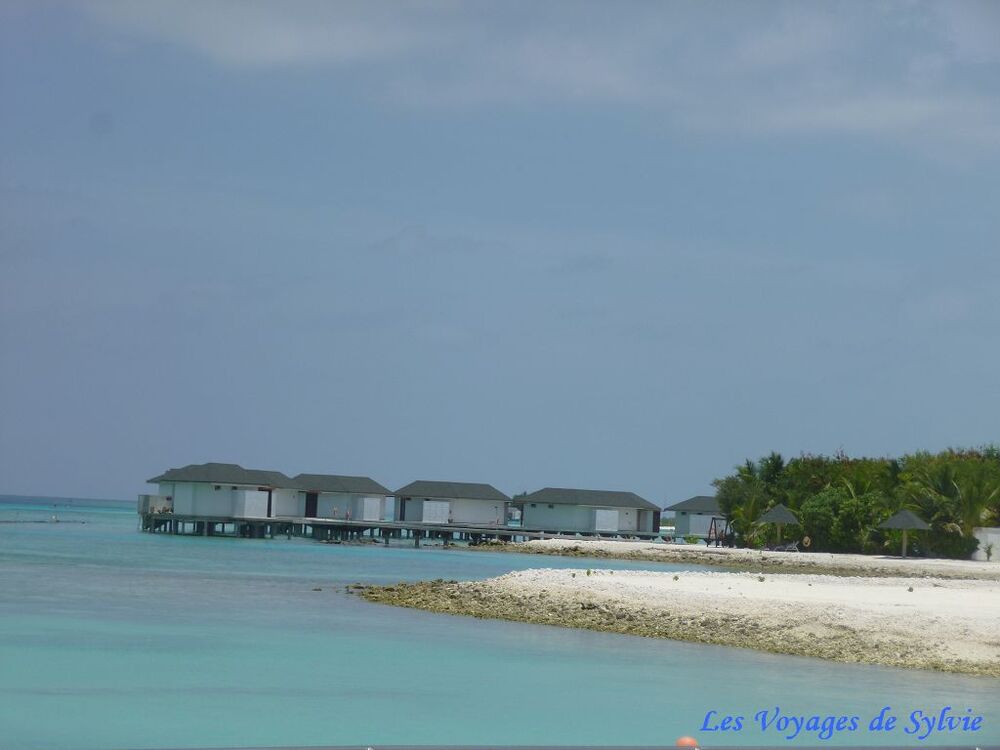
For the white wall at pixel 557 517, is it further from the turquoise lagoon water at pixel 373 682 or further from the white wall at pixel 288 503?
the turquoise lagoon water at pixel 373 682

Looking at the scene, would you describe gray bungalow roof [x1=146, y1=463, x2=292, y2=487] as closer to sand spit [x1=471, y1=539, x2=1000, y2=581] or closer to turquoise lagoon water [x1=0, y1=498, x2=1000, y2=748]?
sand spit [x1=471, y1=539, x2=1000, y2=581]

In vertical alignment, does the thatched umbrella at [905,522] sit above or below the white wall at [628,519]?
above

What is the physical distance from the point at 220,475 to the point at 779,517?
28.5 metres

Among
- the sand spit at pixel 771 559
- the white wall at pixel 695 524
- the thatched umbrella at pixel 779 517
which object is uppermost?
the thatched umbrella at pixel 779 517

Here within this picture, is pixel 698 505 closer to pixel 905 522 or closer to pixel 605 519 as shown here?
pixel 605 519

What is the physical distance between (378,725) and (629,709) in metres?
3.27

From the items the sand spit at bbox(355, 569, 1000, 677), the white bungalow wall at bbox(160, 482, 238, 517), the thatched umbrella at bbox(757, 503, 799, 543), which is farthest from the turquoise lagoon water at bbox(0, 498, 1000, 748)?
the white bungalow wall at bbox(160, 482, 238, 517)

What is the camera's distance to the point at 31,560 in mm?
45719

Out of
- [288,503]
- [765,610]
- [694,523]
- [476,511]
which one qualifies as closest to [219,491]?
[288,503]

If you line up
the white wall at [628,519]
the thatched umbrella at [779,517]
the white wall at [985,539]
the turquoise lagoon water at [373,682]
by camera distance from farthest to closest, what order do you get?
the white wall at [628,519] → the thatched umbrella at [779,517] → the white wall at [985,539] → the turquoise lagoon water at [373,682]

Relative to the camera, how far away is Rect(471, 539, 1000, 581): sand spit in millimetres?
45281

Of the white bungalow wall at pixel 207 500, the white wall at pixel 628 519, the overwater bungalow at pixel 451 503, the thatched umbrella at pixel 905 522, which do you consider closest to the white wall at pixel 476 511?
the overwater bungalow at pixel 451 503

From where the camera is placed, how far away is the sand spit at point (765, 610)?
70.3 ft

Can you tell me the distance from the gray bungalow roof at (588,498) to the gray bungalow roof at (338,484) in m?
8.39
